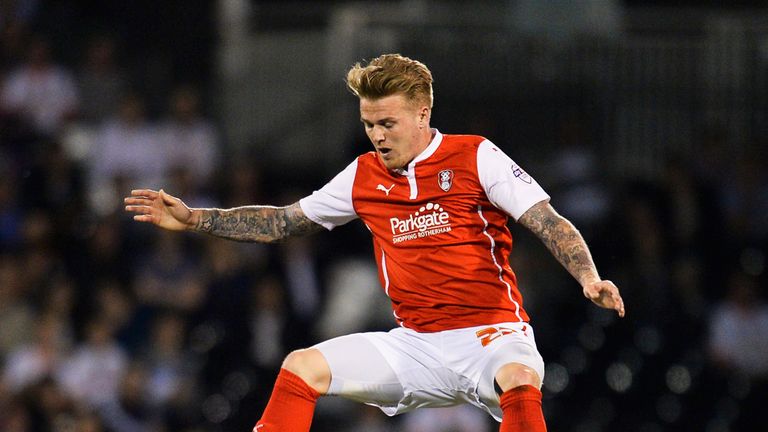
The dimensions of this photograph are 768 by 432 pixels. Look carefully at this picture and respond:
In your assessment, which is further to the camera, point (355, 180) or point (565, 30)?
point (565, 30)

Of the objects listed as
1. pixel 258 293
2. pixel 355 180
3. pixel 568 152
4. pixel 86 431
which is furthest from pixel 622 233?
pixel 355 180

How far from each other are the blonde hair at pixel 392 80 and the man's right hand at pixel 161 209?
3.40 feet

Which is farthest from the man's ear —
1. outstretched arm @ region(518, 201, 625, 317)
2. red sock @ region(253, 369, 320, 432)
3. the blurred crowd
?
the blurred crowd

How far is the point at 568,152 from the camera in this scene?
39.4 ft

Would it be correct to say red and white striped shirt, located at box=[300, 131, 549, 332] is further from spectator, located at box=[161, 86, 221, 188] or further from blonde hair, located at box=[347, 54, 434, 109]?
spectator, located at box=[161, 86, 221, 188]

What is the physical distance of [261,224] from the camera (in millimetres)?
6434

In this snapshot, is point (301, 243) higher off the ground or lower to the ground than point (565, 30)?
lower

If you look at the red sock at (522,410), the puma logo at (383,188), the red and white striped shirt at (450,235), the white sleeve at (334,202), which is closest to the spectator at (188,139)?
the white sleeve at (334,202)

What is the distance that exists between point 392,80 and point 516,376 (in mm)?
1447

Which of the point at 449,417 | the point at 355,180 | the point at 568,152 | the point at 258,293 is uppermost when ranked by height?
the point at 355,180

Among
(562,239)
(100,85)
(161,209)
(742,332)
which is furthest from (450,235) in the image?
(100,85)

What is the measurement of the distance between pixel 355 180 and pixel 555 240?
1.09 meters

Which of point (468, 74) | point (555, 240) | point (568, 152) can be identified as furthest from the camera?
point (468, 74)

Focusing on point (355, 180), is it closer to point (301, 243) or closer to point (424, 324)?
point (424, 324)
